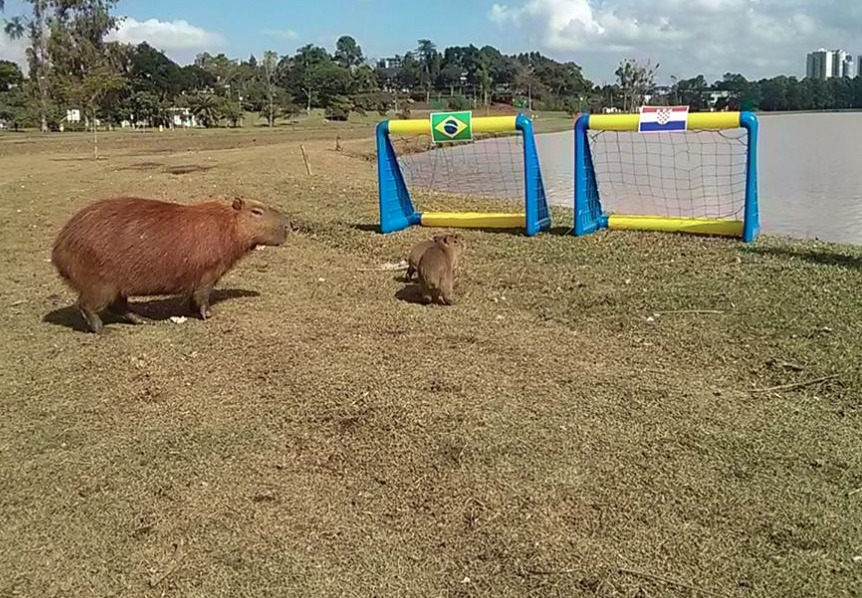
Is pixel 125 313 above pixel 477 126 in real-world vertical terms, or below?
below

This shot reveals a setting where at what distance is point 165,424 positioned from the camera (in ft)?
12.2

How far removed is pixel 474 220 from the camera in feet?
27.0

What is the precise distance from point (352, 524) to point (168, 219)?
2.93 metres

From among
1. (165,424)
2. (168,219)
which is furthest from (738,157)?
(165,424)

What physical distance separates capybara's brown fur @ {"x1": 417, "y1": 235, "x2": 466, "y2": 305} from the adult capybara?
1.00m

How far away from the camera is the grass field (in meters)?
2.62

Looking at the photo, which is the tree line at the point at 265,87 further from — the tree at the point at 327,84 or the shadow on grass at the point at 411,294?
the shadow on grass at the point at 411,294

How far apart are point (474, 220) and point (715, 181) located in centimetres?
665

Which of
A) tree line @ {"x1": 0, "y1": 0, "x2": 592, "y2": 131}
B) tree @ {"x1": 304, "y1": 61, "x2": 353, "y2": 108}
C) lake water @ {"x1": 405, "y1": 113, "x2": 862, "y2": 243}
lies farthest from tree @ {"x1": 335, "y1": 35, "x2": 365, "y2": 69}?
lake water @ {"x1": 405, "y1": 113, "x2": 862, "y2": 243}

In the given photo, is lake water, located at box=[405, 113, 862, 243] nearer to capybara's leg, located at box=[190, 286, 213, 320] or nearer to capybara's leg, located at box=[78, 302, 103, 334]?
capybara's leg, located at box=[190, 286, 213, 320]

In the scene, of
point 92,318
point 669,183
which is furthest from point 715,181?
point 92,318

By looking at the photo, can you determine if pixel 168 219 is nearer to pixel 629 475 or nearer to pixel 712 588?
pixel 629 475

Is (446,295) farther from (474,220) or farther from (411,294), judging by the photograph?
(474,220)

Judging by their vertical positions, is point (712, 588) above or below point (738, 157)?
below
